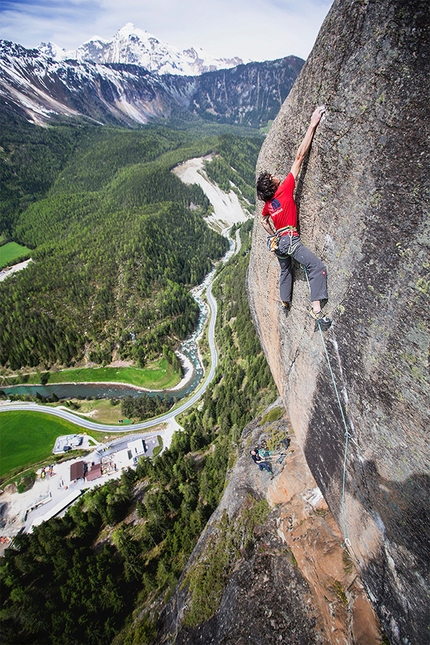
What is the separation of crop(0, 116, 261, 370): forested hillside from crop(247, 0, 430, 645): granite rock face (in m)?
60.6

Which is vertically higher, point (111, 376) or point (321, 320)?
point (321, 320)

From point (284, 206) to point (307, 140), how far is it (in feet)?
4.56

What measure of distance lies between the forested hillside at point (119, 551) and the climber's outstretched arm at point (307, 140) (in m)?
26.5

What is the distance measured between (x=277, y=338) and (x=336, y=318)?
411 cm

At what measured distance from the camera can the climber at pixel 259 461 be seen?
641 inches

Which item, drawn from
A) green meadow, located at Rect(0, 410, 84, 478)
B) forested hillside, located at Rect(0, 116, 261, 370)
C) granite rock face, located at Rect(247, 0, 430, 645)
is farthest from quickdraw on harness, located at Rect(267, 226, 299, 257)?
forested hillside, located at Rect(0, 116, 261, 370)

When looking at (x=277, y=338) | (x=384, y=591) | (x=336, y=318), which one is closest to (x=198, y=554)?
(x=384, y=591)

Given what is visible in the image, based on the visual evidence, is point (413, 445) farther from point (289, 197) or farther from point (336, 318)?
point (289, 197)

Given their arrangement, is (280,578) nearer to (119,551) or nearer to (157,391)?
(119,551)

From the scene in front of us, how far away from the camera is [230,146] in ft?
583

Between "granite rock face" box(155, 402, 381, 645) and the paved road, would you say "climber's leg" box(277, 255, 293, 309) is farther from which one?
the paved road

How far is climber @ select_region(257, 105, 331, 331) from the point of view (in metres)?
7.27

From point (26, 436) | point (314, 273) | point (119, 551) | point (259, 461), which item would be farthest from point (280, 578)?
point (26, 436)

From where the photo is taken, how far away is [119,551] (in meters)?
31.6
